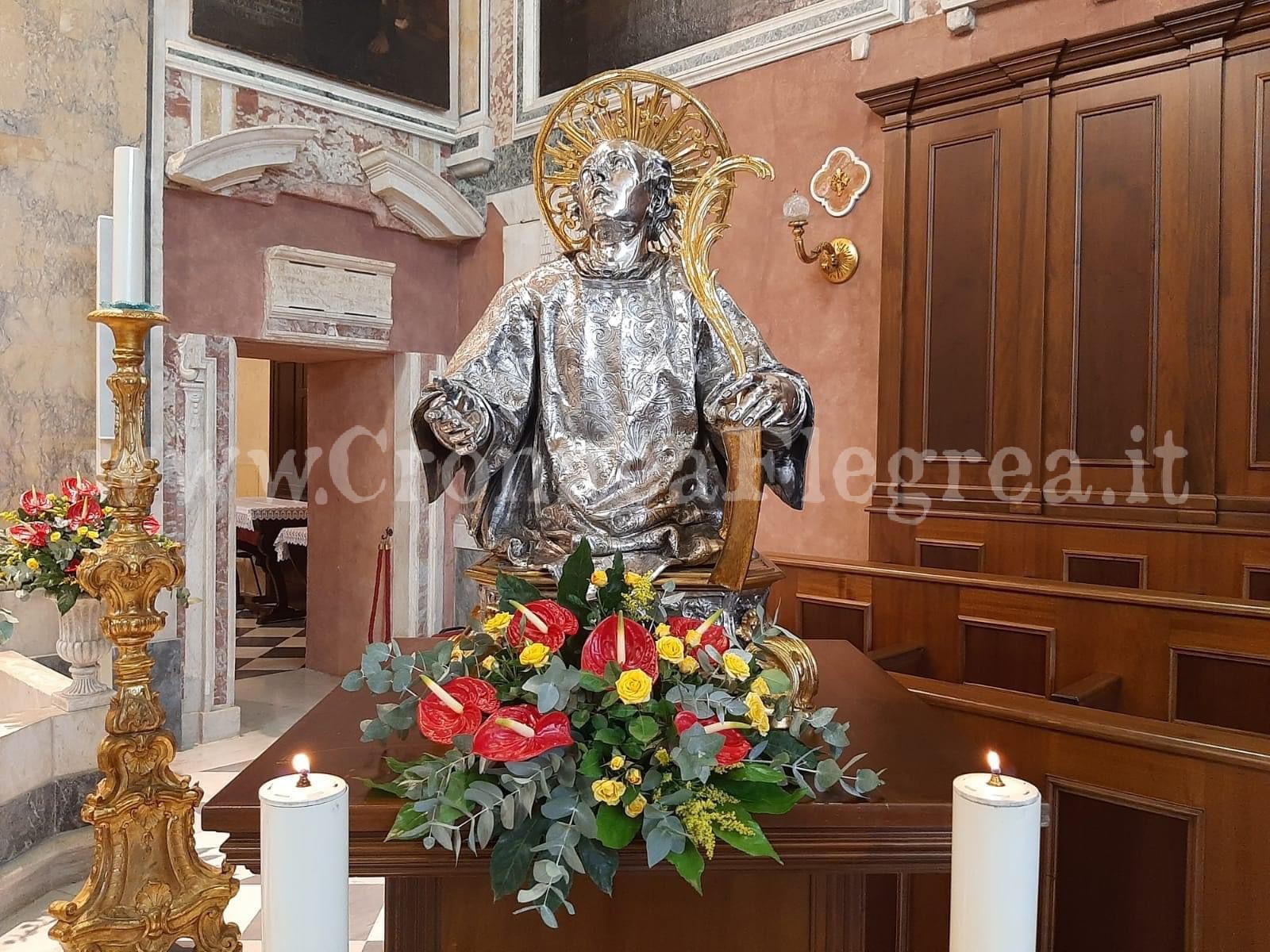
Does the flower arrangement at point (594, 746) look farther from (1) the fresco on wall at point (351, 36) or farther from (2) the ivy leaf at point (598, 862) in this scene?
(1) the fresco on wall at point (351, 36)

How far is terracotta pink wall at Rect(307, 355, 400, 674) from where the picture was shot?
21.4 ft

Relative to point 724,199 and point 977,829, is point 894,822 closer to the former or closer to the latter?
point 977,829

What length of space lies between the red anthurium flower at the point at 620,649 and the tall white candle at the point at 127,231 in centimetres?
109

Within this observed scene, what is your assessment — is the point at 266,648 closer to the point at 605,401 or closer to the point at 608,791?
the point at 605,401

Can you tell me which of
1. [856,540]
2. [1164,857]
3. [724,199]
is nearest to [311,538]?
[856,540]

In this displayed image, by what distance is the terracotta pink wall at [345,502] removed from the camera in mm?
6531

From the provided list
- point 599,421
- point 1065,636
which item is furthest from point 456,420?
point 1065,636

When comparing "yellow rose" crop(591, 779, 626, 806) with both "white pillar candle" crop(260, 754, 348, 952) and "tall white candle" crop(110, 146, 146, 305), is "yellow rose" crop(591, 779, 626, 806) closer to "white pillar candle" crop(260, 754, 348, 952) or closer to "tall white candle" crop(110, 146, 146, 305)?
"white pillar candle" crop(260, 754, 348, 952)

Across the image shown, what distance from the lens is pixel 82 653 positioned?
3.77 m

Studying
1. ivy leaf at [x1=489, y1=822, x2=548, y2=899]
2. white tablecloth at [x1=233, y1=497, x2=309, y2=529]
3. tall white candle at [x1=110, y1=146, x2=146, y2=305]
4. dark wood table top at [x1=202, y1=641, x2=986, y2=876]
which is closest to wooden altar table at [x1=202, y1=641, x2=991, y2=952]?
dark wood table top at [x1=202, y1=641, x2=986, y2=876]

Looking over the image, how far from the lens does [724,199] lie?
2.21 metres

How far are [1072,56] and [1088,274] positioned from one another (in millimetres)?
942

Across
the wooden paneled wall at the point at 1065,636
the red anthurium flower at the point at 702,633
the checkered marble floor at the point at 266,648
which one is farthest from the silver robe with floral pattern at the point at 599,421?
the checkered marble floor at the point at 266,648

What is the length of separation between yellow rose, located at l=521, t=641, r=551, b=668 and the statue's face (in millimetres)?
1102
